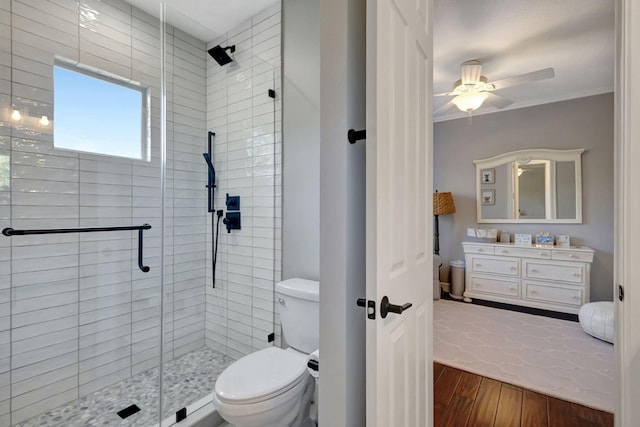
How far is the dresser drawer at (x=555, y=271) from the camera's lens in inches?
128

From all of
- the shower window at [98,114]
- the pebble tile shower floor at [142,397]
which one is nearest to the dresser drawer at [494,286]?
the pebble tile shower floor at [142,397]

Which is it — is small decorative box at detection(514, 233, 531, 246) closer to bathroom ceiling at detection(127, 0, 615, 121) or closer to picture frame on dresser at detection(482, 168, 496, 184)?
picture frame on dresser at detection(482, 168, 496, 184)

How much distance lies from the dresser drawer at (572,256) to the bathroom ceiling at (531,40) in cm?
184

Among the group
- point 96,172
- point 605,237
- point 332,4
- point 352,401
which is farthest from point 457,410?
point 605,237

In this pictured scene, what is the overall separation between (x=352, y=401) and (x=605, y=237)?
3.97 metres

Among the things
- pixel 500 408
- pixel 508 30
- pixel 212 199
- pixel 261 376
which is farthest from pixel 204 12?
A: pixel 500 408

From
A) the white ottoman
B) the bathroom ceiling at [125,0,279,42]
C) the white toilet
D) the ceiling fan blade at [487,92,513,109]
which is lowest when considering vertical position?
the white ottoman

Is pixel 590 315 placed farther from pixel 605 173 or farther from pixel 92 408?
pixel 92 408

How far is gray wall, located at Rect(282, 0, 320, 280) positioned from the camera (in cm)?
194

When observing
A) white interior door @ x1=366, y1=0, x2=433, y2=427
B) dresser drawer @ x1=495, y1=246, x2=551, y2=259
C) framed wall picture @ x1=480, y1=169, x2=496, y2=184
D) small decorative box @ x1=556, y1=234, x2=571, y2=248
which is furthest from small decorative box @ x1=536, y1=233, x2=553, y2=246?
white interior door @ x1=366, y1=0, x2=433, y2=427

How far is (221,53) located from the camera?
2.35 metres

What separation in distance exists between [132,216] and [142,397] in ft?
4.03

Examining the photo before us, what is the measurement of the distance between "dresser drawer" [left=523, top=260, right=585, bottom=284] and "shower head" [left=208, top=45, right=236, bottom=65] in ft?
12.6

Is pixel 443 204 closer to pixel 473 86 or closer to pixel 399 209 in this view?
pixel 473 86
